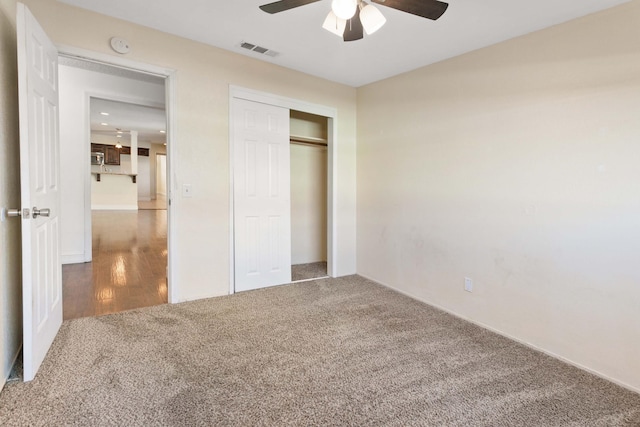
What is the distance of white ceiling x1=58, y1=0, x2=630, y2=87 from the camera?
224 cm

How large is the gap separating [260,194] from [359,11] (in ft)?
6.90

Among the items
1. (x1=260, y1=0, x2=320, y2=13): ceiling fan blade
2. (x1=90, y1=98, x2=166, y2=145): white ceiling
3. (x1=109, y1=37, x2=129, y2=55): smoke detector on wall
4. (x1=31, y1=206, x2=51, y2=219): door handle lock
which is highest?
(x1=90, y1=98, x2=166, y2=145): white ceiling

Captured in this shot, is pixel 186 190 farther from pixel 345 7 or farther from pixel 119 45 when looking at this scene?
pixel 345 7

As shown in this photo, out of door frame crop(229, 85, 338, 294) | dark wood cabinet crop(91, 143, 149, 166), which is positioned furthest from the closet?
dark wood cabinet crop(91, 143, 149, 166)

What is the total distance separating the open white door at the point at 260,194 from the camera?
3.42m

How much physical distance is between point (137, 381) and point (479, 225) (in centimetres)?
273

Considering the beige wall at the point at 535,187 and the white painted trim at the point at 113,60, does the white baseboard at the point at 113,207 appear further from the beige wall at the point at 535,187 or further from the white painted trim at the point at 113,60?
the beige wall at the point at 535,187

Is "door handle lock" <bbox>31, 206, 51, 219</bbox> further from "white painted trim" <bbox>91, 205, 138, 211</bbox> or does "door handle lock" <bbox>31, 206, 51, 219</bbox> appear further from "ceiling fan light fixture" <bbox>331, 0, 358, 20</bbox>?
"white painted trim" <bbox>91, 205, 138, 211</bbox>

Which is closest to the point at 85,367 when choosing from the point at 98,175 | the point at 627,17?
the point at 627,17

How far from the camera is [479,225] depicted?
9.25 feet

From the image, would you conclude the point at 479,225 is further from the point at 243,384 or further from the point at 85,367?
the point at 85,367

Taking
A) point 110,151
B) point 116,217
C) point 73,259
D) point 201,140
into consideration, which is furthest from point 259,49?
point 110,151

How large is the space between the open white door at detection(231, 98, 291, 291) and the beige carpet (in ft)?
2.63

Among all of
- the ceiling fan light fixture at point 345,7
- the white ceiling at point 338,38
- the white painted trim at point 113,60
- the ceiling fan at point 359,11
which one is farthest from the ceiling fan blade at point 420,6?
the white painted trim at point 113,60
